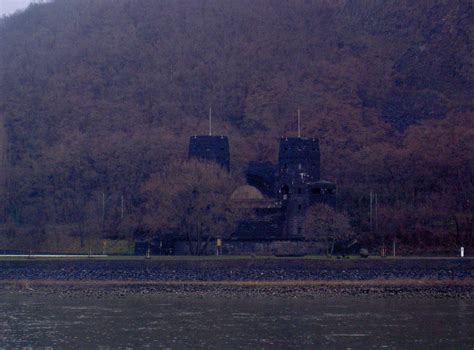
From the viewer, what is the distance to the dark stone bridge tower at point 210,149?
8531 centimetres

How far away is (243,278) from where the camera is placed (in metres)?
65.3

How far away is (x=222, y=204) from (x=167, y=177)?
6403 millimetres

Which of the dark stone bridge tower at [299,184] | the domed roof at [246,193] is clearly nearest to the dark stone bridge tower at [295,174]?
the dark stone bridge tower at [299,184]

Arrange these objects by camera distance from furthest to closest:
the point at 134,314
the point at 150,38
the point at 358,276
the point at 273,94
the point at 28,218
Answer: the point at 150,38, the point at 273,94, the point at 28,218, the point at 358,276, the point at 134,314

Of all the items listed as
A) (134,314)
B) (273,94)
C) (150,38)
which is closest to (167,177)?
(134,314)

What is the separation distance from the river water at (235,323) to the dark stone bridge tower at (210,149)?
28.1m

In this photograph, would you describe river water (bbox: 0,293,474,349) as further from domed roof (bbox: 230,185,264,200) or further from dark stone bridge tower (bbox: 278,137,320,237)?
domed roof (bbox: 230,185,264,200)

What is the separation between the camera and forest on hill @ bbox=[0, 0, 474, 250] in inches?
3725

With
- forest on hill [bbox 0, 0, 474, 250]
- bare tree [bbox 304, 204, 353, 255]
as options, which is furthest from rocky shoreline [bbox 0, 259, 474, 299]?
forest on hill [bbox 0, 0, 474, 250]

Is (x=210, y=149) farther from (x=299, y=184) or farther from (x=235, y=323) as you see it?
(x=235, y=323)

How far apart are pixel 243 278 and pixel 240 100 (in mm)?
71213

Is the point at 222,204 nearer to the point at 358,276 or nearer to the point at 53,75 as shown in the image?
the point at 358,276

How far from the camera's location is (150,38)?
155000 mm

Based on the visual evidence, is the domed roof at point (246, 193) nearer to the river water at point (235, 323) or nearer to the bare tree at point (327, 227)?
the bare tree at point (327, 227)
